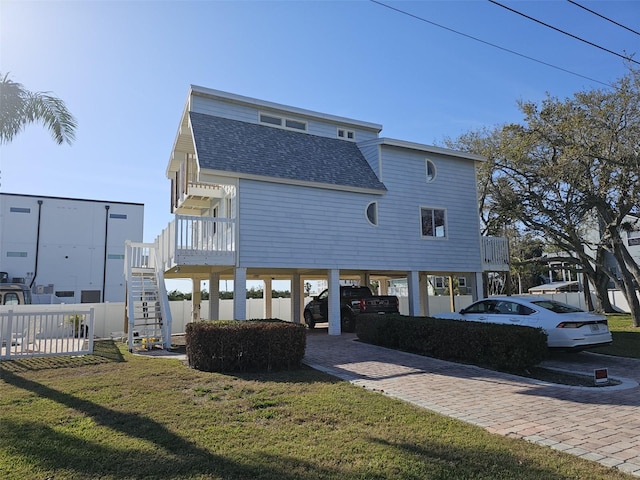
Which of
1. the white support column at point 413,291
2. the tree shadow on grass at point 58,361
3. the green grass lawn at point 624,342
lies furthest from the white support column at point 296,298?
the green grass lawn at point 624,342

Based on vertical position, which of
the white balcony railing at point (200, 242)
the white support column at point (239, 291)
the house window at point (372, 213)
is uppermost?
the house window at point (372, 213)

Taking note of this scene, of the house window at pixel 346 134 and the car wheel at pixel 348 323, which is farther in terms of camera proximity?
the house window at pixel 346 134

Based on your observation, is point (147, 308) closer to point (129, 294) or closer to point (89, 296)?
point (129, 294)

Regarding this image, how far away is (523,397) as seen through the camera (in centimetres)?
669

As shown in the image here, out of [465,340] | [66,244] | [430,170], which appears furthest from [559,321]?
[66,244]

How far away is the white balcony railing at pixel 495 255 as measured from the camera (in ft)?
62.1

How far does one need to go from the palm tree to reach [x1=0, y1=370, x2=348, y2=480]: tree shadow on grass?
979 centimetres

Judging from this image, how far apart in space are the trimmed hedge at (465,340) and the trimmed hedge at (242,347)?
3.54m

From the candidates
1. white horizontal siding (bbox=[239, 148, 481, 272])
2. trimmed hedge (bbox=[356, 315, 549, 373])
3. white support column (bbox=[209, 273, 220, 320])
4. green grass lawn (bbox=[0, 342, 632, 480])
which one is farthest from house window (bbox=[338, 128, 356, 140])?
green grass lawn (bbox=[0, 342, 632, 480])

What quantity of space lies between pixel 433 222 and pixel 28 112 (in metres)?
14.3

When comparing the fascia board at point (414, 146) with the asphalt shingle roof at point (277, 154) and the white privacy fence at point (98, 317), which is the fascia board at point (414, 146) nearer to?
the asphalt shingle roof at point (277, 154)

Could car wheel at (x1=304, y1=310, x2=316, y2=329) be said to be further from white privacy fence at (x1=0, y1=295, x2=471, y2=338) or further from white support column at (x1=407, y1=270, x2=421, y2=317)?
white support column at (x1=407, y1=270, x2=421, y2=317)

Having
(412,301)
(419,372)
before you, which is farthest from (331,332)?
(419,372)

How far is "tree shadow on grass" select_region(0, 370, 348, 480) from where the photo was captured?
3869 mm
